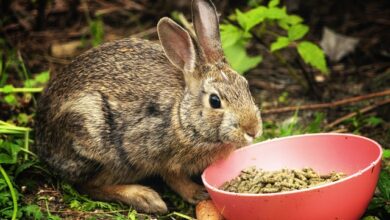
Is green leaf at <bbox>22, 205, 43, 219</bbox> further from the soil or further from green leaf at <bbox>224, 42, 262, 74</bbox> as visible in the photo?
green leaf at <bbox>224, 42, 262, 74</bbox>

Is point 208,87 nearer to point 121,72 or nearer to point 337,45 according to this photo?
point 121,72

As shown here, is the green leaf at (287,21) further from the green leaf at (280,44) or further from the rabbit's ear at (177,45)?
the rabbit's ear at (177,45)

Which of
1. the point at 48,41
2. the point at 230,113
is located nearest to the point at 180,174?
the point at 230,113


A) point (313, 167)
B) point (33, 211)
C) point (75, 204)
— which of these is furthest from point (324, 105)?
point (33, 211)

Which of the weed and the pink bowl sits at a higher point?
the weed

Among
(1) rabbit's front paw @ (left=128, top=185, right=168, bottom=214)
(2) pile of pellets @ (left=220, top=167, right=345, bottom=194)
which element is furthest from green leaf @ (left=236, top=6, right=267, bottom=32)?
(1) rabbit's front paw @ (left=128, top=185, right=168, bottom=214)
